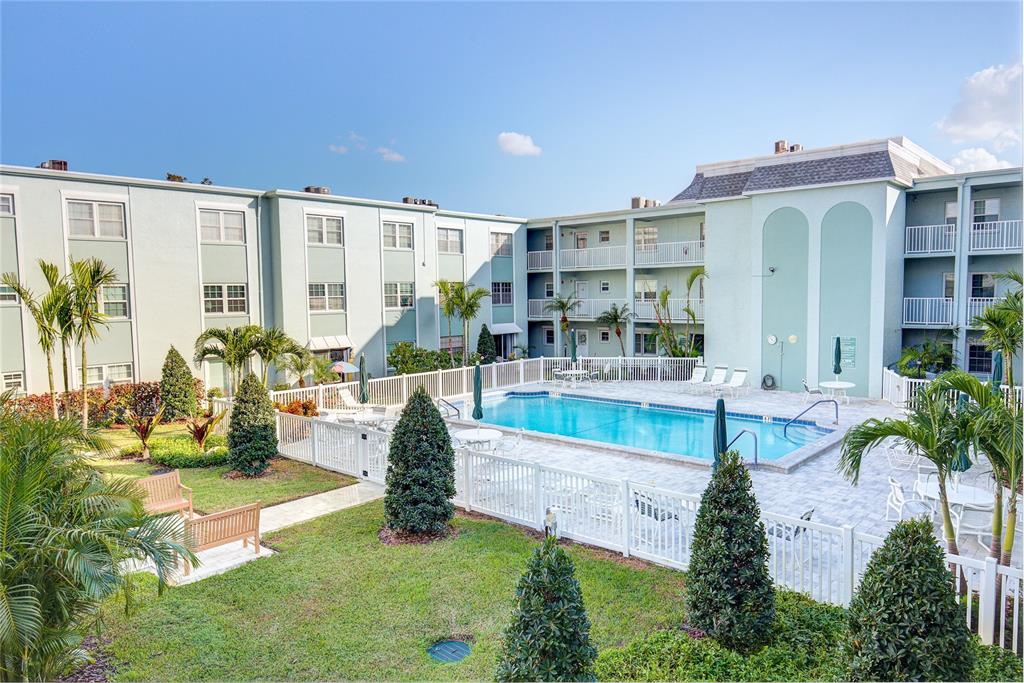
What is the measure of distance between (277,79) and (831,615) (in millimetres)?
21563

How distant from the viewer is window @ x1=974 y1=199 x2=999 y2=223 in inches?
845

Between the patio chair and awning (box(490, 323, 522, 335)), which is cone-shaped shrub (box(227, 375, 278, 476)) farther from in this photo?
awning (box(490, 323, 522, 335))

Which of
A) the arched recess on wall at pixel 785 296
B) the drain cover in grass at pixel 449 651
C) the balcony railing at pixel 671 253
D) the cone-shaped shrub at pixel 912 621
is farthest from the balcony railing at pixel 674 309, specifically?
the cone-shaped shrub at pixel 912 621

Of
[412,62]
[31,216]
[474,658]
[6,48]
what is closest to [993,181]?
[412,62]

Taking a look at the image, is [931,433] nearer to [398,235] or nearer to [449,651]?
[449,651]

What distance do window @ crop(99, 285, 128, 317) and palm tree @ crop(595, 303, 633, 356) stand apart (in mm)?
19159

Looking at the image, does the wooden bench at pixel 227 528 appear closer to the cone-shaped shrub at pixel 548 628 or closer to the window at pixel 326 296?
the cone-shaped shrub at pixel 548 628

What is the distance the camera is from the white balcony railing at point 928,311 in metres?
21.0

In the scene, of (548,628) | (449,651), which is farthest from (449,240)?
(548,628)

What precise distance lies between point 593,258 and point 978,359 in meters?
15.9

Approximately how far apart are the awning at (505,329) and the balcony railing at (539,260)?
10.9 feet

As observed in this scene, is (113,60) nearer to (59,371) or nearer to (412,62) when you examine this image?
(412,62)

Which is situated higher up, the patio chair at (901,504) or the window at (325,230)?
the window at (325,230)

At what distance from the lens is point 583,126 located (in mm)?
19484
